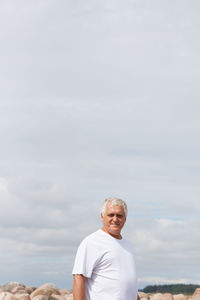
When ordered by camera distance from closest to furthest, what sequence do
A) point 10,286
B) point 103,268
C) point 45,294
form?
point 103,268 → point 45,294 → point 10,286

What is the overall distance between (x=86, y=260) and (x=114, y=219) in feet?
1.54

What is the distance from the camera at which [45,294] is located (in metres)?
16.5

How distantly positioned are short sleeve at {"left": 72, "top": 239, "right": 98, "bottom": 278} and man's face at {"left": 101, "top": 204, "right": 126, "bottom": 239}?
0.79 ft

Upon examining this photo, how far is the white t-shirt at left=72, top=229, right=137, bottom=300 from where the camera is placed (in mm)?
5367

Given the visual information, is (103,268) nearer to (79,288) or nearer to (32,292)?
(79,288)

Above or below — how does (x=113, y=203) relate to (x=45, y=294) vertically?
below

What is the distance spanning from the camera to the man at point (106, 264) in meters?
5.35

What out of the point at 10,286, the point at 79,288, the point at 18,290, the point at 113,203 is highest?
the point at 10,286

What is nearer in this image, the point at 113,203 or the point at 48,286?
the point at 113,203

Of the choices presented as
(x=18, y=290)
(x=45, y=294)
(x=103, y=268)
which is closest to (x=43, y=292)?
(x=45, y=294)

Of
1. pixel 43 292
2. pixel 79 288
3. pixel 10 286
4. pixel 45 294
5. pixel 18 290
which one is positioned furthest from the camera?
pixel 10 286

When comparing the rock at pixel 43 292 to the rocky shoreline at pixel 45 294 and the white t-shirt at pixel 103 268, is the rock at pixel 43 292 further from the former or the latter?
the white t-shirt at pixel 103 268

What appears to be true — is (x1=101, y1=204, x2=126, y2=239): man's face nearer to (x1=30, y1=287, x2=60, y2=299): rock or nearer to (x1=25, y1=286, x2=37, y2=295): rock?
(x1=30, y1=287, x2=60, y2=299): rock

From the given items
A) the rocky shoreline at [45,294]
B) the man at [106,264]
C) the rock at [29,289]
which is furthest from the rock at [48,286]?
the man at [106,264]
